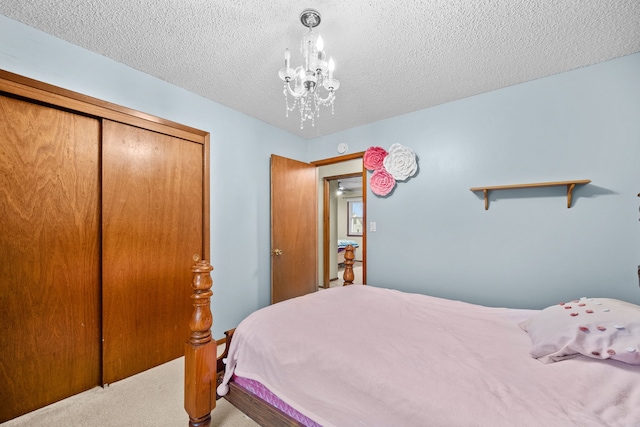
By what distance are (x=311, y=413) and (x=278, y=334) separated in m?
0.39

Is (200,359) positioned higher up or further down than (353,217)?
further down

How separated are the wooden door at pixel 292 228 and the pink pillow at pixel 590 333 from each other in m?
2.38

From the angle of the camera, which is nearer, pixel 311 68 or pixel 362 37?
pixel 311 68

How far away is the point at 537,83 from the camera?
2.12m

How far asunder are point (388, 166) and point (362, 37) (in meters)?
1.45

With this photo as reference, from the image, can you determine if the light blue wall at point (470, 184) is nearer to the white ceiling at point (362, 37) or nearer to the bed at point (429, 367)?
the white ceiling at point (362, 37)

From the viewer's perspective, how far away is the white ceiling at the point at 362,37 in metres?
1.43

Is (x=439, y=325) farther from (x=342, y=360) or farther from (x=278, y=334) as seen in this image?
(x=278, y=334)

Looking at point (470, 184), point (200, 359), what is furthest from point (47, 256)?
point (470, 184)

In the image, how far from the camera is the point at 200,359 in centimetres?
134

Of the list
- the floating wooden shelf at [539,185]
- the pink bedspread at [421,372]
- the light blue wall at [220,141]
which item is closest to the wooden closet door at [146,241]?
the light blue wall at [220,141]

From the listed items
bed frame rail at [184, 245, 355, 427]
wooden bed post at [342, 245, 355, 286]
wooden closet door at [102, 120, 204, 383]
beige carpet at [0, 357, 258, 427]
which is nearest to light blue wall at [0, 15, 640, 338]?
wooden closet door at [102, 120, 204, 383]

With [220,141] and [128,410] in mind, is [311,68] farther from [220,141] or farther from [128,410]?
[128,410]

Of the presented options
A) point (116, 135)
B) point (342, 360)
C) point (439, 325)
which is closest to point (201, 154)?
point (116, 135)
